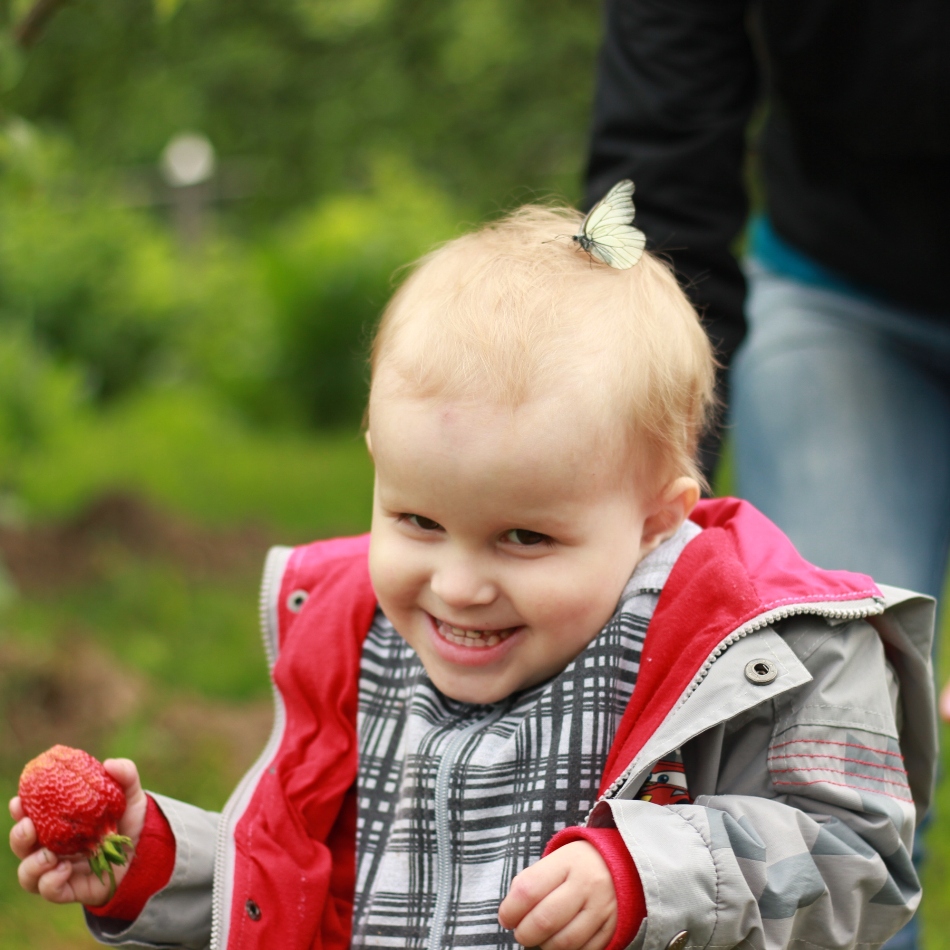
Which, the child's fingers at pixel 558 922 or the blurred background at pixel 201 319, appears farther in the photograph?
the blurred background at pixel 201 319

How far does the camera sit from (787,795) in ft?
4.74

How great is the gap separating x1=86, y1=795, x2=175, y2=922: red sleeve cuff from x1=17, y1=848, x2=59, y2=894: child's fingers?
9 cm

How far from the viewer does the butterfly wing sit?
1.56m

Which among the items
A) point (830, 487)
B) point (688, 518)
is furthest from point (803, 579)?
point (830, 487)

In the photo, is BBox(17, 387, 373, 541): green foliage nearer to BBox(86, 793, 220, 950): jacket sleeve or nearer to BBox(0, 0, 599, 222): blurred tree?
BBox(0, 0, 599, 222): blurred tree

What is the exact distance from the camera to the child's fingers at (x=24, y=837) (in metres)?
1.57

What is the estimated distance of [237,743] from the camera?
12.9 feet

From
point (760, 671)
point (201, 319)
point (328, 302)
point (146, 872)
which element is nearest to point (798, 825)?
point (760, 671)

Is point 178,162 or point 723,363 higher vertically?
point 723,363

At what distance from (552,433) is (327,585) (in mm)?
535

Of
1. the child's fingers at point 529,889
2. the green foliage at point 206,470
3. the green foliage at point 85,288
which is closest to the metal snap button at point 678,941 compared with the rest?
the child's fingers at point 529,889

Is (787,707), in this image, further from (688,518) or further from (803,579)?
(688,518)

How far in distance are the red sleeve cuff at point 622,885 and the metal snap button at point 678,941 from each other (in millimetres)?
40

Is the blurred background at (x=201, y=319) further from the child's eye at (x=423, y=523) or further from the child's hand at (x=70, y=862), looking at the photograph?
A: the child's hand at (x=70, y=862)
